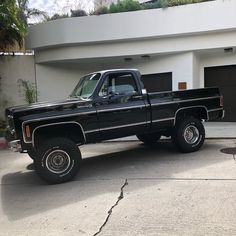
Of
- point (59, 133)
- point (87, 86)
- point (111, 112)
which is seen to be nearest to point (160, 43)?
point (87, 86)

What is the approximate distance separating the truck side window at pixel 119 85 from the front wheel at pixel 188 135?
5.24 ft

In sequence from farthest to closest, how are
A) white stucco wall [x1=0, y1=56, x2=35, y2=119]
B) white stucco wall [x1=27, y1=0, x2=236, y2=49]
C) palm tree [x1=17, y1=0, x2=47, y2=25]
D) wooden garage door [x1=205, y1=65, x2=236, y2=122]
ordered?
palm tree [x1=17, y1=0, x2=47, y2=25] → white stucco wall [x1=0, y1=56, x2=35, y2=119] → wooden garage door [x1=205, y1=65, x2=236, y2=122] → white stucco wall [x1=27, y1=0, x2=236, y2=49]

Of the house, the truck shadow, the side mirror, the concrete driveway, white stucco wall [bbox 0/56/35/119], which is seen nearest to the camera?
the concrete driveway

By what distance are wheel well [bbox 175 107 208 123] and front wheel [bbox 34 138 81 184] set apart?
117 inches

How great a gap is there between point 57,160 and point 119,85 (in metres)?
2.22

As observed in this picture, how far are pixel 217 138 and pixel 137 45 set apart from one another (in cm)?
561

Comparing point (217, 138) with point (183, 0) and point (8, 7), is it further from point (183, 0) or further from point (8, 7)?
point (8, 7)

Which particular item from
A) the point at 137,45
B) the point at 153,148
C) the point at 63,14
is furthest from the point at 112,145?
the point at 63,14

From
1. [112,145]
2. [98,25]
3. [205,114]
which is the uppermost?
[98,25]

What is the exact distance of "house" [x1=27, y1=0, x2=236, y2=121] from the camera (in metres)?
14.4

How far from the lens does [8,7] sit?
1443 centimetres

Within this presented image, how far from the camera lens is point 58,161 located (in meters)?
7.79

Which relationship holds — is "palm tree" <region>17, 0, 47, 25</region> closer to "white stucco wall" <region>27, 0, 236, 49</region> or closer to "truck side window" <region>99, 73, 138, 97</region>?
"white stucco wall" <region>27, 0, 236, 49</region>

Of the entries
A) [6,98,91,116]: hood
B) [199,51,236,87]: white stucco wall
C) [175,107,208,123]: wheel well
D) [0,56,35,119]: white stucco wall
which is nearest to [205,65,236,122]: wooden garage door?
[199,51,236,87]: white stucco wall
